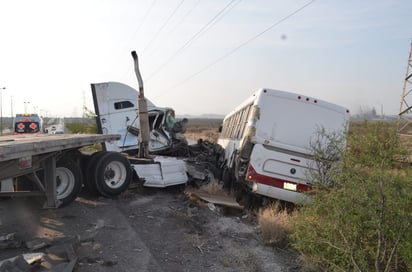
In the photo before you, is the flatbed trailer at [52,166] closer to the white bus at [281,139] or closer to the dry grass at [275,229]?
the white bus at [281,139]

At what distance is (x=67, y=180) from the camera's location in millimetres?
8281

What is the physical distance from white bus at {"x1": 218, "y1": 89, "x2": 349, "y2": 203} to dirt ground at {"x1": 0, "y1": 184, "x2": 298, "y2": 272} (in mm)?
871

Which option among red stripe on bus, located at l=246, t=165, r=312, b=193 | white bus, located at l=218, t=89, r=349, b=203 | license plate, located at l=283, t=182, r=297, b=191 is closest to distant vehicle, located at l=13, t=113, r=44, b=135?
white bus, located at l=218, t=89, r=349, b=203

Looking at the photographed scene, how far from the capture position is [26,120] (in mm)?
24172

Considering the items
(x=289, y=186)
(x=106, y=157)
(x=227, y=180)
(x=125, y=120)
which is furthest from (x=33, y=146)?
(x=125, y=120)

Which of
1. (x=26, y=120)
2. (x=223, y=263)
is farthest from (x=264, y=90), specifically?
(x=26, y=120)

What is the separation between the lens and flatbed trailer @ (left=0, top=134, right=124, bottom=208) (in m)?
5.56

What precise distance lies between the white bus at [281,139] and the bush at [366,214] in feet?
10.1

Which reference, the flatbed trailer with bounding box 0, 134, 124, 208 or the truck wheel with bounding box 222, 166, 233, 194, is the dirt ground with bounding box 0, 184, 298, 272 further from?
the truck wheel with bounding box 222, 166, 233, 194

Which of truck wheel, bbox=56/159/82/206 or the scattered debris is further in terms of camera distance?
the scattered debris

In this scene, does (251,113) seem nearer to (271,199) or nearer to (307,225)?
(271,199)

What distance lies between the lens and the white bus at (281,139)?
28.8ft

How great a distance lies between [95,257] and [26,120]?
67.8 ft

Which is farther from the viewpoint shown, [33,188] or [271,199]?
[271,199]
